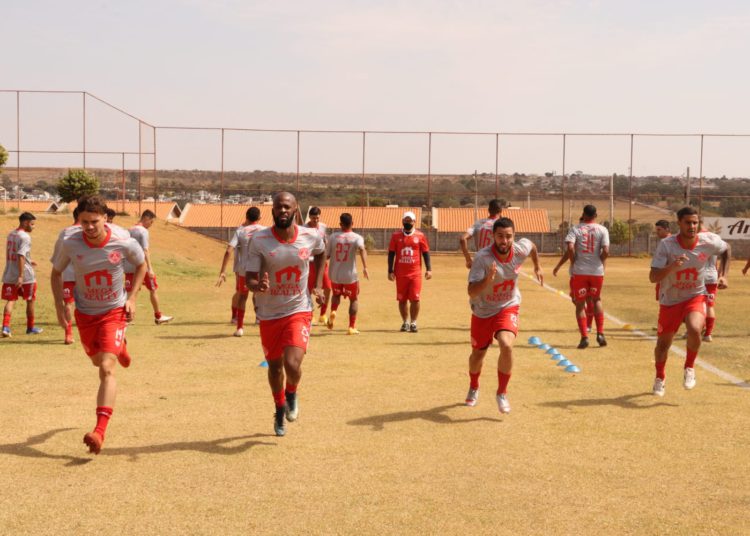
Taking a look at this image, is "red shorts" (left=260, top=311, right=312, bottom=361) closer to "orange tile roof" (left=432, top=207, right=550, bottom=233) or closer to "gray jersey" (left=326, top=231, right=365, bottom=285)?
"gray jersey" (left=326, top=231, right=365, bottom=285)

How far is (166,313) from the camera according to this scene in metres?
17.7

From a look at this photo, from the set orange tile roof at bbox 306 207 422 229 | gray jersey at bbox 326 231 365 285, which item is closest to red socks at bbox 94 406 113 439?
gray jersey at bbox 326 231 365 285

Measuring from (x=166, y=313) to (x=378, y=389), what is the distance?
908 centimetres

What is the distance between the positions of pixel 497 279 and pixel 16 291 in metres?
8.85

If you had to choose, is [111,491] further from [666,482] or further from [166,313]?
[166,313]

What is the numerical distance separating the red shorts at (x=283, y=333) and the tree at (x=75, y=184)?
3649cm

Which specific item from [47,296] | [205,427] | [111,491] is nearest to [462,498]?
[111,491]

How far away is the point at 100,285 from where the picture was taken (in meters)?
7.33

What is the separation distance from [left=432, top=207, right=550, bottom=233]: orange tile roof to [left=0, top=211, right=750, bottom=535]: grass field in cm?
5173

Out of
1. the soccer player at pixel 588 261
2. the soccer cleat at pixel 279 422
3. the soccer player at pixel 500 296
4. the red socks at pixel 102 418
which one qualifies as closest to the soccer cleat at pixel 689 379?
the soccer player at pixel 500 296

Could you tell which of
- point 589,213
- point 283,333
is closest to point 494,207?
point 589,213

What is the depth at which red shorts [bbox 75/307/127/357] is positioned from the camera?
7.30 meters

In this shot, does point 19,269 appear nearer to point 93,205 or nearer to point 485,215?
point 93,205

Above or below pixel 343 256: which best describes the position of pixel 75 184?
above
